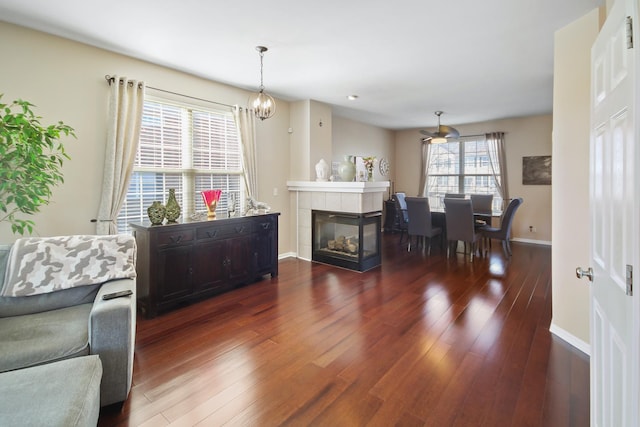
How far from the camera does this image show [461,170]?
307 inches

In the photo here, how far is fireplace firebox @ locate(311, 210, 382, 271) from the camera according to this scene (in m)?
4.79

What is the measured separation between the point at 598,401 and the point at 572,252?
1558mm

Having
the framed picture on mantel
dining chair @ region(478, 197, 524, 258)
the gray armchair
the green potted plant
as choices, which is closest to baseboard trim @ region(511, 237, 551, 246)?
the framed picture on mantel

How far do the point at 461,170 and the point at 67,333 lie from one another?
7.92m

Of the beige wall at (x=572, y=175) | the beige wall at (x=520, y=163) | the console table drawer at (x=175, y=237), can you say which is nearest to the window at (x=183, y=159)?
the console table drawer at (x=175, y=237)

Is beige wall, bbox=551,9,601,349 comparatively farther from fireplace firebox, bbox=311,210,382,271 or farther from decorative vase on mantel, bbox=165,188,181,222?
decorative vase on mantel, bbox=165,188,181,222

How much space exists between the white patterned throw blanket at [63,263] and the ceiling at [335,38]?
1.87 metres

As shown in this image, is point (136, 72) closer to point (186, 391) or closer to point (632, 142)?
point (186, 391)

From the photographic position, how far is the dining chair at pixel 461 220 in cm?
527

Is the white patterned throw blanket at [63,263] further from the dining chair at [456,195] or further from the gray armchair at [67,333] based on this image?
the dining chair at [456,195]

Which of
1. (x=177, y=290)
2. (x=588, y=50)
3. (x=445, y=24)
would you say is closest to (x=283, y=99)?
(x=445, y=24)

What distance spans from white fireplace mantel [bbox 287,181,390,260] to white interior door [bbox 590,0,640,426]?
10.7ft

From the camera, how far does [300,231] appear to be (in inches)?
219

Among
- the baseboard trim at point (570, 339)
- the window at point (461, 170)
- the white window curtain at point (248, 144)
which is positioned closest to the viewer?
Answer: the baseboard trim at point (570, 339)
